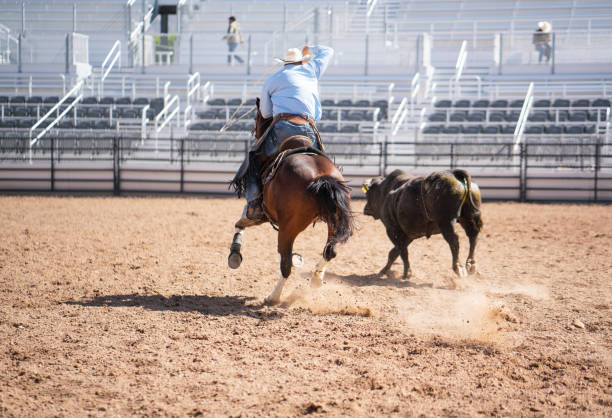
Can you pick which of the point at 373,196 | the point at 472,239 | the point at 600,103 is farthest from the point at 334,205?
the point at 600,103

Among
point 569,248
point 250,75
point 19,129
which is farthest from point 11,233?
point 250,75

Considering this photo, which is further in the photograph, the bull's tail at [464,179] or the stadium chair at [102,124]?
the stadium chair at [102,124]

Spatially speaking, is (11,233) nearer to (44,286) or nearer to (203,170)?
(44,286)

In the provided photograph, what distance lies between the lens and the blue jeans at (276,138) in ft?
18.6

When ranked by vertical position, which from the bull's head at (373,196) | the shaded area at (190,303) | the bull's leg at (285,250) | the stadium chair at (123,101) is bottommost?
the shaded area at (190,303)

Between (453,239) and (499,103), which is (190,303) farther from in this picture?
(499,103)

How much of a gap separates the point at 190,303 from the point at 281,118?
6.12 ft

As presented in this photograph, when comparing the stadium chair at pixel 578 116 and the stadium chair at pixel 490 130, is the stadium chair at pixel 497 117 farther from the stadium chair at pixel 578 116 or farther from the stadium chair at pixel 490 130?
the stadium chair at pixel 578 116

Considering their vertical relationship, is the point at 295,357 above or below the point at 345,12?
below

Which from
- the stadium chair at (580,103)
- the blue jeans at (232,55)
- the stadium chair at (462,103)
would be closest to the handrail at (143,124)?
the blue jeans at (232,55)

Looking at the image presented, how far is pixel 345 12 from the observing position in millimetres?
26000

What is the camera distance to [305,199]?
505cm

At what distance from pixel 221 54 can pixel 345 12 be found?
5538 millimetres

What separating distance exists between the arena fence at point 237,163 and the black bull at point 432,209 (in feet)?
30.4
